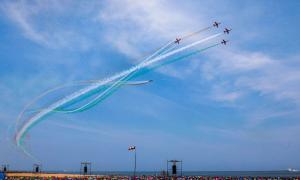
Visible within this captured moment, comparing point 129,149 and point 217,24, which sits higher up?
point 217,24

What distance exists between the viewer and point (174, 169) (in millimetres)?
59375

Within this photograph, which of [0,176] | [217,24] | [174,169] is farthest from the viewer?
[217,24]

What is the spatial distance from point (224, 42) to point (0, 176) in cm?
4368

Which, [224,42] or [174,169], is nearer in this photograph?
[174,169]

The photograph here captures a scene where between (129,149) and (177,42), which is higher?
(177,42)

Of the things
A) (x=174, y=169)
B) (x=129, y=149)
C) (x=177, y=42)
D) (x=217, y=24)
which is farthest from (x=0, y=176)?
(x=217, y=24)

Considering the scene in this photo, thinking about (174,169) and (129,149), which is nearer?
(174,169)

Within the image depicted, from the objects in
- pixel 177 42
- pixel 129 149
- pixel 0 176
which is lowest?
pixel 0 176

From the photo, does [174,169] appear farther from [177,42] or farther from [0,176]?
[0,176]

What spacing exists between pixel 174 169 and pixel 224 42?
24.9 metres

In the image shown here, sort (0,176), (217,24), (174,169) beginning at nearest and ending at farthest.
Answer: (0,176) < (174,169) < (217,24)

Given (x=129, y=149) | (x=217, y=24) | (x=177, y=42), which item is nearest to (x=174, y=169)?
(x=129, y=149)

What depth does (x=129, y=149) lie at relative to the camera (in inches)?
2598

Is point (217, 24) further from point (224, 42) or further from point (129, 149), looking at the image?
point (129, 149)
